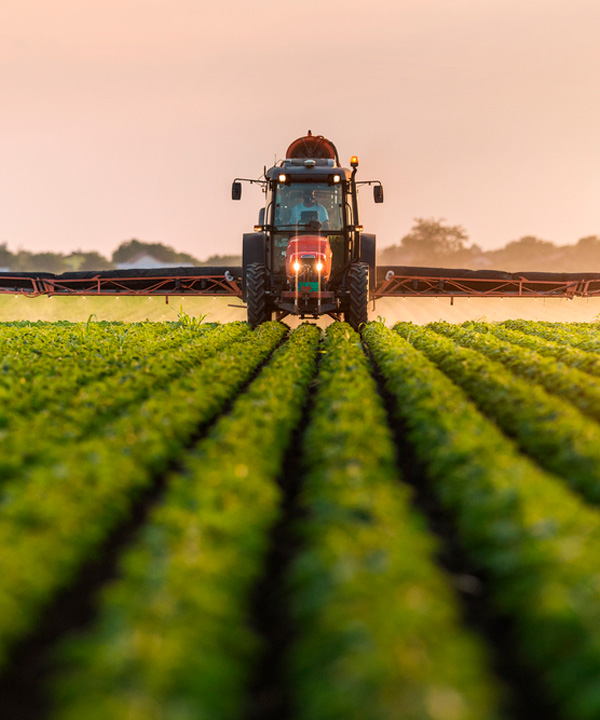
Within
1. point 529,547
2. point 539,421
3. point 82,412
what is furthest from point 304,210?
point 529,547

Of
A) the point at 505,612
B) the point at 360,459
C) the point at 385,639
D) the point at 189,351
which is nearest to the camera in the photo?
the point at 385,639

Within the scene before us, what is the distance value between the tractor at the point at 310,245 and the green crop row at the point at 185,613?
37.6 ft

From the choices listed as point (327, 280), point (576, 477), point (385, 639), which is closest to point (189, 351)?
point (327, 280)

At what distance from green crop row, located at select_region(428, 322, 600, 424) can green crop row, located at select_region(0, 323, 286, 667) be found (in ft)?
14.7

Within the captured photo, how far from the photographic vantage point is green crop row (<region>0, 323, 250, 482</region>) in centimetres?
570

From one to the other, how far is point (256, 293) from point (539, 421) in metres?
11.2

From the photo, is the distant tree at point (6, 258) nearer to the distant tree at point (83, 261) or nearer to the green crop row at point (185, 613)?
the distant tree at point (83, 261)

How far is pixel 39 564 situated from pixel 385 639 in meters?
2.10

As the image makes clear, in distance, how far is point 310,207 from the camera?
55.8 feet

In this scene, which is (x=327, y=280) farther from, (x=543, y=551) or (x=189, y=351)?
(x=543, y=551)

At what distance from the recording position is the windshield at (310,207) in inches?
660

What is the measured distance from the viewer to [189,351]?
38.0 ft

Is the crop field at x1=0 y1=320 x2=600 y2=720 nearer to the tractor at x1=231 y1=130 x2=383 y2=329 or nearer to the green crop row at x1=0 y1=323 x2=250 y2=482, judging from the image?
the green crop row at x1=0 y1=323 x2=250 y2=482

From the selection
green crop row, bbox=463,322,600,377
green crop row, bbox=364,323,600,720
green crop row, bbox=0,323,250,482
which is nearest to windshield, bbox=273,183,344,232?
green crop row, bbox=463,322,600,377
